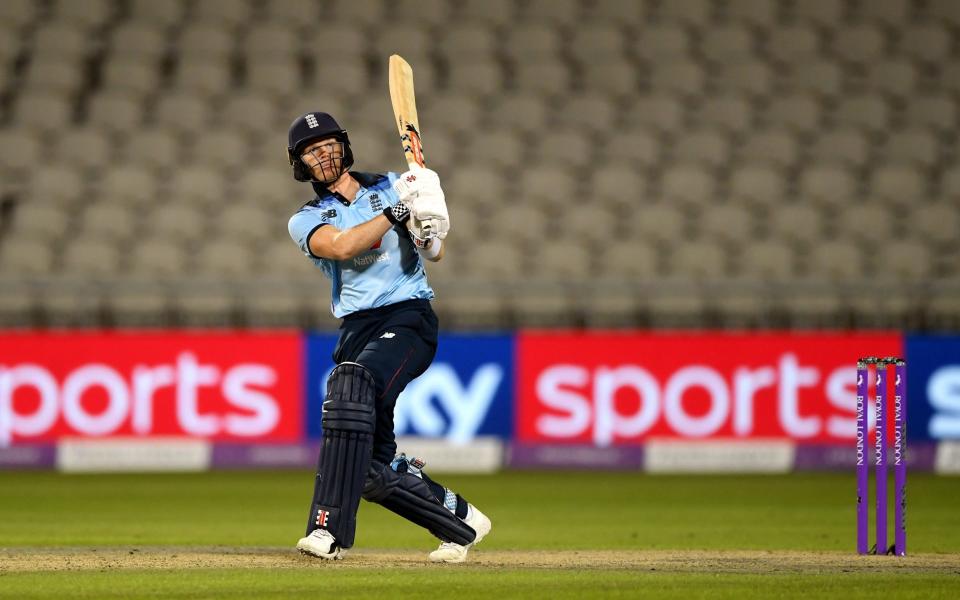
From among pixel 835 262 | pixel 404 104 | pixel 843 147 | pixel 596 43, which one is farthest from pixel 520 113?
pixel 404 104

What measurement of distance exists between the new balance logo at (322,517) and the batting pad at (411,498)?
0.62 ft

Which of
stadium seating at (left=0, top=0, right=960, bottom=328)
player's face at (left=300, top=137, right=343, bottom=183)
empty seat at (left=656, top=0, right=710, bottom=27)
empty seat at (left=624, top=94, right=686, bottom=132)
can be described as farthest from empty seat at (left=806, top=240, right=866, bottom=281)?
player's face at (left=300, top=137, right=343, bottom=183)

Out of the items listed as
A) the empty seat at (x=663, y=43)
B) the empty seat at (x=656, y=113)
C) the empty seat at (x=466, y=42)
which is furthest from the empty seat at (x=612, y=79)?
the empty seat at (x=466, y=42)

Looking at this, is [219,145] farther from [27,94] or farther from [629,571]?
[629,571]

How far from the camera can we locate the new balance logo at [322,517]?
18.5ft

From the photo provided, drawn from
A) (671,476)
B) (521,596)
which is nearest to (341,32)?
(671,476)

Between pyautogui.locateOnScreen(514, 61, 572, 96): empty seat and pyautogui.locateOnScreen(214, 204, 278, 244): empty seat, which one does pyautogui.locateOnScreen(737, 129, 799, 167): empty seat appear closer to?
pyautogui.locateOnScreen(514, 61, 572, 96): empty seat

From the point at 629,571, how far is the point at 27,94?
10647 millimetres

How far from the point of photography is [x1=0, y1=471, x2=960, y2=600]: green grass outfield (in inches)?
207

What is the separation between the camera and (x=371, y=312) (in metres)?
5.85

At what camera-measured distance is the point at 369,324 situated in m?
5.86

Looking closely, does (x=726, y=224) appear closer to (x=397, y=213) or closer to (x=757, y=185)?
(x=757, y=185)

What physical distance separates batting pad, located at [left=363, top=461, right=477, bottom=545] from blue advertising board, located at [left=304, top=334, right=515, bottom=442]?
238 inches

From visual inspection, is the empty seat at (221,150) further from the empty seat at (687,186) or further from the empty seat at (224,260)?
the empty seat at (687,186)
